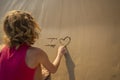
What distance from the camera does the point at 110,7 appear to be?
160 centimetres

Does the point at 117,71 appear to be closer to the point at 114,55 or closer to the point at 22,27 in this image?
the point at 114,55

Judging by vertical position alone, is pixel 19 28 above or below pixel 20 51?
above

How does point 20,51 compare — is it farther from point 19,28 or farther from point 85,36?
point 85,36

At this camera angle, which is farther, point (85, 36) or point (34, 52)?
point (85, 36)

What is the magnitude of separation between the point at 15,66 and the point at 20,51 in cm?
7

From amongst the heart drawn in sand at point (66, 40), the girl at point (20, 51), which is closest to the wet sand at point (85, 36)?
the heart drawn in sand at point (66, 40)

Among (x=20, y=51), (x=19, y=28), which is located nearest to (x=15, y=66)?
(x=20, y=51)

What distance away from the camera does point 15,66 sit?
4.20 feet

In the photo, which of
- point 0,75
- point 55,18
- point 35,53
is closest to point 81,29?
point 55,18

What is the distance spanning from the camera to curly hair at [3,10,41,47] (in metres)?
1.30

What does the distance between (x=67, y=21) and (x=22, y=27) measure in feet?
1.61

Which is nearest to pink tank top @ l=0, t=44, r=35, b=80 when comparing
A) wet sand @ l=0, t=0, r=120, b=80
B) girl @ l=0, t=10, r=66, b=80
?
girl @ l=0, t=10, r=66, b=80

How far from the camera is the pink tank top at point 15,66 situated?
1.28m

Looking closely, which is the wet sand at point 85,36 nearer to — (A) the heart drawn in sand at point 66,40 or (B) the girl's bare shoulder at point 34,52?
(A) the heart drawn in sand at point 66,40
